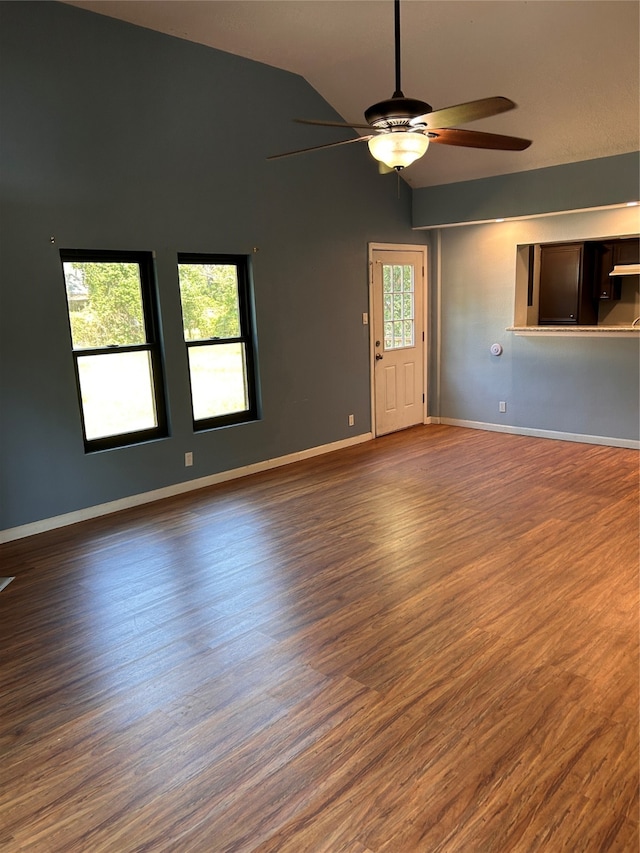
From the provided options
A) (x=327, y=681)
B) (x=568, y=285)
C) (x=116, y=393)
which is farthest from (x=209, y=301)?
(x=568, y=285)

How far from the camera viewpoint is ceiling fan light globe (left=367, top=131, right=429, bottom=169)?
298cm

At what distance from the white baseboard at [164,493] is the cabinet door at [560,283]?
8.36 ft

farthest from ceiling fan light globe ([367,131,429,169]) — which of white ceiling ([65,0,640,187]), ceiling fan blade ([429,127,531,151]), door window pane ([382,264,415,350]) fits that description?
door window pane ([382,264,415,350])

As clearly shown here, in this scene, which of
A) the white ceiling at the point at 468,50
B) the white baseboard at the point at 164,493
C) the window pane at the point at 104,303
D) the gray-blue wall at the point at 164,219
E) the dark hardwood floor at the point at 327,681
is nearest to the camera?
the dark hardwood floor at the point at 327,681

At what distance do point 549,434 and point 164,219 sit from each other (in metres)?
4.59

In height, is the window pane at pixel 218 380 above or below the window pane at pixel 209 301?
below

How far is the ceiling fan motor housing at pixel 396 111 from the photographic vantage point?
2803 millimetres

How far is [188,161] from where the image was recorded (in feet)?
15.8

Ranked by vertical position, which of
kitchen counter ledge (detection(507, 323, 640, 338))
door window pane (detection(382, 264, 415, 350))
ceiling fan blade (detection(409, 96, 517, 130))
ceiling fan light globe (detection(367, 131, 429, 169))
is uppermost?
ceiling fan blade (detection(409, 96, 517, 130))

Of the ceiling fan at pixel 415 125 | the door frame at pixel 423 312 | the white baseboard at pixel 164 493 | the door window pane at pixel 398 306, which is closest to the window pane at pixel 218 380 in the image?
the white baseboard at pixel 164 493

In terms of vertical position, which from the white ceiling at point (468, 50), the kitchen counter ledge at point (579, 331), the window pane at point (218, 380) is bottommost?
the window pane at point (218, 380)

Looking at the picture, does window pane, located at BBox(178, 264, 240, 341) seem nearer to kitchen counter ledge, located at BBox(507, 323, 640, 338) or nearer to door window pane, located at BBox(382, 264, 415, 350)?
door window pane, located at BBox(382, 264, 415, 350)

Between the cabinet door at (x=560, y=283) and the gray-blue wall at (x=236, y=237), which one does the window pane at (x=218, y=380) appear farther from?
the cabinet door at (x=560, y=283)

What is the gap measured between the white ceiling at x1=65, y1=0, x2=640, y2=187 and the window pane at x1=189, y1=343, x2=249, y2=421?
2.13 m
